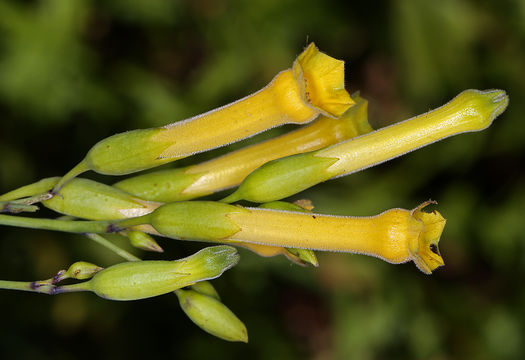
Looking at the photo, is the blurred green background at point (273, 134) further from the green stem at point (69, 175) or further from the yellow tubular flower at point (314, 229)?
the yellow tubular flower at point (314, 229)


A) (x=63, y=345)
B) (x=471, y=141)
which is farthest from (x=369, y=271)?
(x=63, y=345)

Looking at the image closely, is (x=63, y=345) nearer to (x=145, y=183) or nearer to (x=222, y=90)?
(x=222, y=90)

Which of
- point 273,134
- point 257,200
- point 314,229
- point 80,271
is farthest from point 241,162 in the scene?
point 273,134

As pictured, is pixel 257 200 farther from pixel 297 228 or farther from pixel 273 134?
pixel 273 134

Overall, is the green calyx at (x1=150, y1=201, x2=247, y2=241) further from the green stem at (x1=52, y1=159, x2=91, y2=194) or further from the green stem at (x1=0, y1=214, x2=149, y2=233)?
the green stem at (x1=52, y1=159, x2=91, y2=194)

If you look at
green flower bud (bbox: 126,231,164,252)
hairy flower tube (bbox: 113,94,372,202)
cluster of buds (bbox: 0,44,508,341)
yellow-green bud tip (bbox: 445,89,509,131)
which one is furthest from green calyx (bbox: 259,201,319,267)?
yellow-green bud tip (bbox: 445,89,509,131)

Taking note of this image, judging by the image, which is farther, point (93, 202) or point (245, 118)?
point (93, 202)
